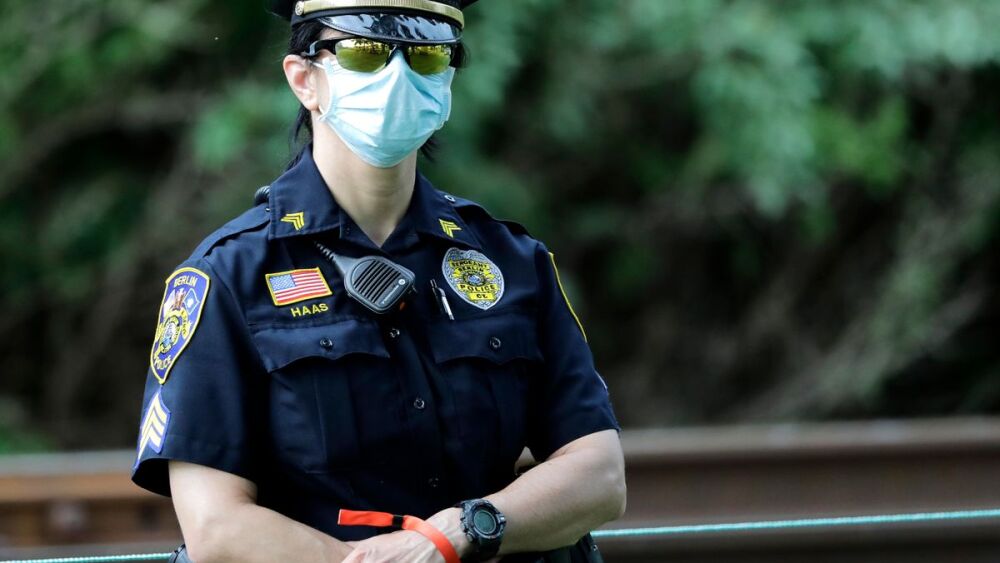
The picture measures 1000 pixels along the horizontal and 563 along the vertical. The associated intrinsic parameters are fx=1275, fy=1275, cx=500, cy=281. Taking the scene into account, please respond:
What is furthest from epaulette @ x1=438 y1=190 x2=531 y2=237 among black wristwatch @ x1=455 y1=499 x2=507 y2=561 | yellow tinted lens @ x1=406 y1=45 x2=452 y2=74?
black wristwatch @ x1=455 y1=499 x2=507 y2=561

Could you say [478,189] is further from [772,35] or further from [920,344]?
[920,344]

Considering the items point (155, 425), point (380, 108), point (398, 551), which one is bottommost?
point (398, 551)

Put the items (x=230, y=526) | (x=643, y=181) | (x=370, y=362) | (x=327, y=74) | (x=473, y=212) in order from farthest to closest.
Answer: (x=643, y=181)
(x=473, y=212)
(x=327, y=74)
(x=370, y=362)
(x=230, y=526)

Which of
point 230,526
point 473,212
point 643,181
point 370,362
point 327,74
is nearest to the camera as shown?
point 230,526

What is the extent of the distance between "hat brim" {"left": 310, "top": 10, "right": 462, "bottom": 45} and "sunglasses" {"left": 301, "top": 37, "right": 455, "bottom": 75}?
11mm

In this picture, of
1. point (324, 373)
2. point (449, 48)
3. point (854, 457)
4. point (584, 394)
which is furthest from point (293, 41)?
point (854, 457)

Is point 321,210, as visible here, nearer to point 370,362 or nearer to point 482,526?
point 370,362

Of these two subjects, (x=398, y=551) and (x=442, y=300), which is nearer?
(x=398, y=551)

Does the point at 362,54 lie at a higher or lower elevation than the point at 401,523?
higher

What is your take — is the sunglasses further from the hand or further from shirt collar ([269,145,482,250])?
the hand

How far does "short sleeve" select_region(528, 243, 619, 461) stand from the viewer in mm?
1930

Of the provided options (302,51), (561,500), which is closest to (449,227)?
(302,51)

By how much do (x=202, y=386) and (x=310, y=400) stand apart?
0.15m

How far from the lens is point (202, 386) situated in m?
1.71
